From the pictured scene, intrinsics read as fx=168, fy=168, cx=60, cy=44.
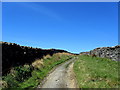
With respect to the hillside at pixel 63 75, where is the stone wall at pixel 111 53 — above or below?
above

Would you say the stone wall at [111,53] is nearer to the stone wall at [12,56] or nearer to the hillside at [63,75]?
the hillside at [63,75]

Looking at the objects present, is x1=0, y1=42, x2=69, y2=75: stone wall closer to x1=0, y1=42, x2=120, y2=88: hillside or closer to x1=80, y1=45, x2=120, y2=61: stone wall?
x1=0, y1=42, x2=120, y2=88: hillside

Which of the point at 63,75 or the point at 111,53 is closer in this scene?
the point at 63,75

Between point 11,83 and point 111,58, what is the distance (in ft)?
45.6

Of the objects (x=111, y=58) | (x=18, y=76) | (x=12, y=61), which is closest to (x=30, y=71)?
(x=18, y=76)

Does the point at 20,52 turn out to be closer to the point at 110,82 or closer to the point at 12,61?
the point at 12,61

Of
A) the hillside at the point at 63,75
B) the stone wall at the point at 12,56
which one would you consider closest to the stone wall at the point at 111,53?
the hillside at the point at 63,75

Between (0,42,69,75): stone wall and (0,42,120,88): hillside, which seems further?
(0,42,69,75): stone wall

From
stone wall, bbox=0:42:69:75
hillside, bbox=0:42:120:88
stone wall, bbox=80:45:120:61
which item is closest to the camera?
hillside, bbox=0:42:120:88

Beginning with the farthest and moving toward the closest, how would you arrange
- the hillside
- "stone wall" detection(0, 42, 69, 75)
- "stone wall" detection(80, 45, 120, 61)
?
1. "stone wall" detection(0, 42, 69, 75)
2. "stone wall" detection(80, 45, 120, 61)
3. the hillside

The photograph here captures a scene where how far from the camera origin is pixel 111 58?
23.7 meters

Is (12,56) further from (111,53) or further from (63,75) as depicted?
(111,53)

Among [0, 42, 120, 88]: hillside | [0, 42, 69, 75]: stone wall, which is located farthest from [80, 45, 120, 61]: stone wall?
[0, 42, 69, 75]: stone wall

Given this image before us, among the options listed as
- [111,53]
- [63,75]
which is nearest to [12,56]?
[63,75]
